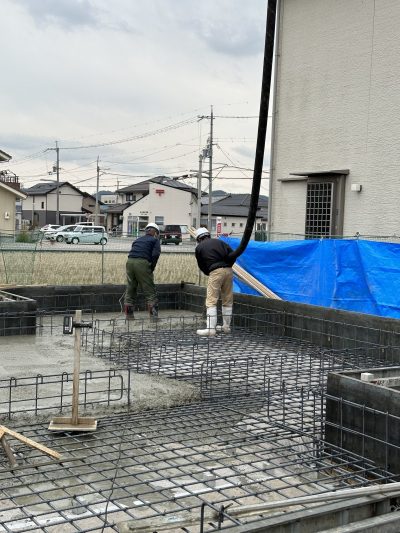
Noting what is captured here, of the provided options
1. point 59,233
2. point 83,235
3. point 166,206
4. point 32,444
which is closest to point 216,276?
point 32,444

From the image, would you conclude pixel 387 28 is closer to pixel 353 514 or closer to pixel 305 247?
pixel 305 247

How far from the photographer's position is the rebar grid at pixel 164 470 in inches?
134

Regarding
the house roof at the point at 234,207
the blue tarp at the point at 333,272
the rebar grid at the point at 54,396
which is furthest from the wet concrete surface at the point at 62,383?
the house roof at the point at 234,207

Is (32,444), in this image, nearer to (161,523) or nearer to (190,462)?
(190,462)

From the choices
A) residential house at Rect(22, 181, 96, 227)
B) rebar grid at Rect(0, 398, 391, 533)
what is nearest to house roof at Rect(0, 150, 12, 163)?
rebar grid at Rect(0, 398, 391, 533)

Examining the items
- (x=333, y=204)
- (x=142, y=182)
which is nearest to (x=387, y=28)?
(x=333, y=204)

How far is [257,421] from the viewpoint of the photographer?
5035 millimetres

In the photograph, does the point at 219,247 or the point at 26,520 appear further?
the point at 219,247

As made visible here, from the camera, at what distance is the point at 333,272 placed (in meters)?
9.30

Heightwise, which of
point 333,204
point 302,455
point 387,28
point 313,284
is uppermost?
point 387,28

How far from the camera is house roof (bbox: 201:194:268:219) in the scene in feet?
181

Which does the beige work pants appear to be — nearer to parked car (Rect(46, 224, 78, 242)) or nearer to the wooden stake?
the wooden stake

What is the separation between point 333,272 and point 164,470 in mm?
5822

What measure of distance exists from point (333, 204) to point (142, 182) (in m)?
50.6
